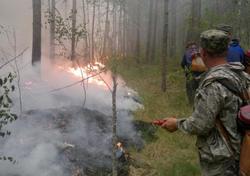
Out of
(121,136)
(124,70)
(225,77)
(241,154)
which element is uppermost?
(225,77)

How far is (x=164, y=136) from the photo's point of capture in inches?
368

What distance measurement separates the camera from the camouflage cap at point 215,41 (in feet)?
10.5

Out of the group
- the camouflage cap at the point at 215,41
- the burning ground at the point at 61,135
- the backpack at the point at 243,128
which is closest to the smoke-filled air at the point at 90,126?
the burning ground at the point at 61,135

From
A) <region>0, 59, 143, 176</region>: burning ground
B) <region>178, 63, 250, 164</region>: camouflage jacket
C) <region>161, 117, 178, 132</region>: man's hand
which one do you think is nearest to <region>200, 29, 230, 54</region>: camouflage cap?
<region>178, 63, 250, 164</region>: camouflage jacket

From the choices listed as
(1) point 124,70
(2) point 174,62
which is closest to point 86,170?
(1) point 124,70

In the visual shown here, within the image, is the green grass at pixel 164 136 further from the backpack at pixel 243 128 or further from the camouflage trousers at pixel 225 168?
the backpack at pixel 243 128

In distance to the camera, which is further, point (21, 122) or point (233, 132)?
point (21, 122)

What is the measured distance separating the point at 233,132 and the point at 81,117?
252 inches

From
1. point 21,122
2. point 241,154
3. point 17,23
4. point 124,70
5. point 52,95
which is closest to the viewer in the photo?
point 241,154

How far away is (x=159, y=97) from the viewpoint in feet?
47.5

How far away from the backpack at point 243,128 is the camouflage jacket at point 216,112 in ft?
0.09

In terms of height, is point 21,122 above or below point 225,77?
below

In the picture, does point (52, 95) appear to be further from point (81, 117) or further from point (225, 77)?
point (225, 77)

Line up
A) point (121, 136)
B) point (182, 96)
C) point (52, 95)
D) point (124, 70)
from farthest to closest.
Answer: point (124, 70) → point (182, 96) → point (52, 95) → point (121, 136)
